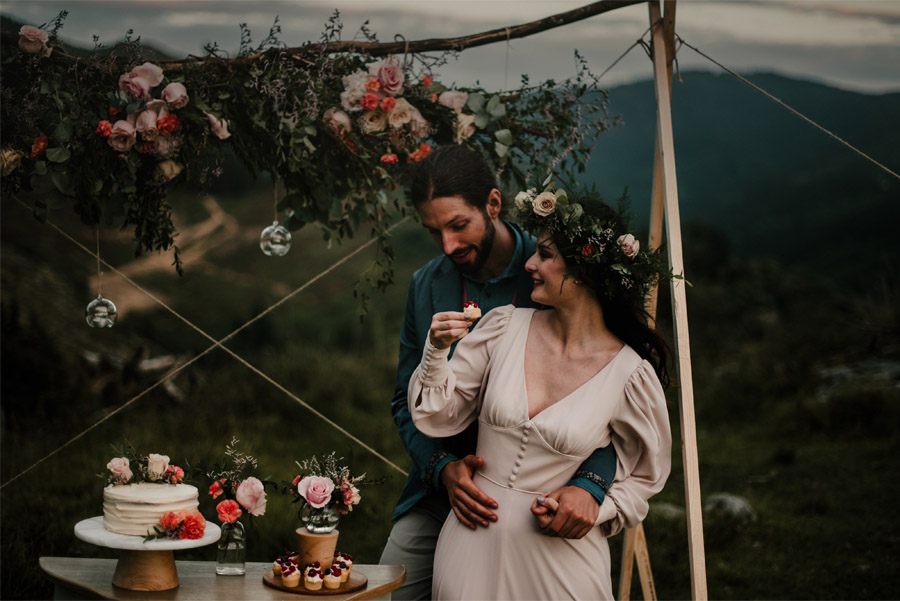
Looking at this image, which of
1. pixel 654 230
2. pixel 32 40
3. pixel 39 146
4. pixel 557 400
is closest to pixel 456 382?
pixel 557 400

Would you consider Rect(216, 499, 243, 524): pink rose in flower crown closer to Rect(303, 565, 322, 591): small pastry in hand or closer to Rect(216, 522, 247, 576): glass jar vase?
Rect(216, 522, 247, 576): glass jar vase

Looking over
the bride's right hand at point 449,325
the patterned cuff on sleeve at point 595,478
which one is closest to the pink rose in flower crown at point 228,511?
the bride's right hand at point 449,325

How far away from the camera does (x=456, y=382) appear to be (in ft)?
12.8

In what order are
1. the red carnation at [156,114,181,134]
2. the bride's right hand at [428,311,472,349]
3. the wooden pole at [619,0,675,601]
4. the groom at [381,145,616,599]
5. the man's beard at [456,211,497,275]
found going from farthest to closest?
1. the red carnation at [156,114,181,134]
2. the wooden pole at [619,0,675,601]
3. the man's beard at [456,211,497,275]
4. the groom at [381,145,616,599]
5. the bride's right hand at [428,311,472,349]

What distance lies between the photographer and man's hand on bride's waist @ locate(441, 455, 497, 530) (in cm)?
378

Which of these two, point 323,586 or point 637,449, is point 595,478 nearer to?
point 637,449

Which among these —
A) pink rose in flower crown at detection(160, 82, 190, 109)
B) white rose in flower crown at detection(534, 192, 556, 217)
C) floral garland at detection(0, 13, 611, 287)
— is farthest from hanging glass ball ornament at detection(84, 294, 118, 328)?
white rose in flower crown at detection(534, 192, 556, 217)

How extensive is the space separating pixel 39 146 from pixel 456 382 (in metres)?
2.31

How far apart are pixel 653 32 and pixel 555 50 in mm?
4888

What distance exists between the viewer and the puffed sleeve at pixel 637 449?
3768 mm

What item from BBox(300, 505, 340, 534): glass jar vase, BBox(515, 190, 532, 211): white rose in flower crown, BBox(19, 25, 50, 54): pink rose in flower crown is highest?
BBox(19, 25, 50, 54): pink rose in flower crown

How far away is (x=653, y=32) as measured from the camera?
4574mm

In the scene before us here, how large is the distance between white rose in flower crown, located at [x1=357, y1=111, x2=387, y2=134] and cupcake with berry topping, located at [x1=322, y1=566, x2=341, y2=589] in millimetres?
2270

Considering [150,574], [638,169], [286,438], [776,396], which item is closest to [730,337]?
[776,396]
